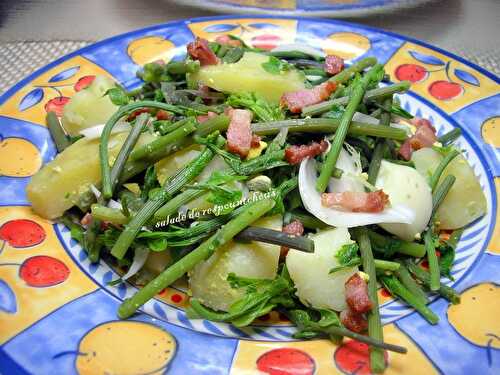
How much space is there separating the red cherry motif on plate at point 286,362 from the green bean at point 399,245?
0.67m

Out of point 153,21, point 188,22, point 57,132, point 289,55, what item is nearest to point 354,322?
point 289,55

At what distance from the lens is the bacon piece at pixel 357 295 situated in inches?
84.4

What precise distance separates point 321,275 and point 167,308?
0.67 meters

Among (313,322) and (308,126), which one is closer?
(313,322)

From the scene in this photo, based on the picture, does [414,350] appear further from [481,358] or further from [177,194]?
[177,194]

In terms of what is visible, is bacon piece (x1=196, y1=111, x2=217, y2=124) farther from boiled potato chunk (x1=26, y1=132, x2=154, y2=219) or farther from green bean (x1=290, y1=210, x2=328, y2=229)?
green bean (x1=290, y1=210, x2=328, y2=229)

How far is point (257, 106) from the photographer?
265 cm

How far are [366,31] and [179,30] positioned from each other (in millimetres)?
1305

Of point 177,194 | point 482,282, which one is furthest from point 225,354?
point 482,282

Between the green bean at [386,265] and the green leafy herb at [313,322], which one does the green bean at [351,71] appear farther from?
the green leafy herb at [313,322]

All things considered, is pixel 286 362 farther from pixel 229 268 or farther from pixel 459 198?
pixel 459 198

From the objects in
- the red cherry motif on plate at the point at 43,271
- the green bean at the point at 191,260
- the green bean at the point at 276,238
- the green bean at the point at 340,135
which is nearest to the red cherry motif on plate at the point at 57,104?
the red cherry motif on plate at the point at 43,271

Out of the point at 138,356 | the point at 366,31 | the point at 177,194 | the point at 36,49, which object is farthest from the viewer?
the point at 36,49

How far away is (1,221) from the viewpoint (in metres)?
2.52
